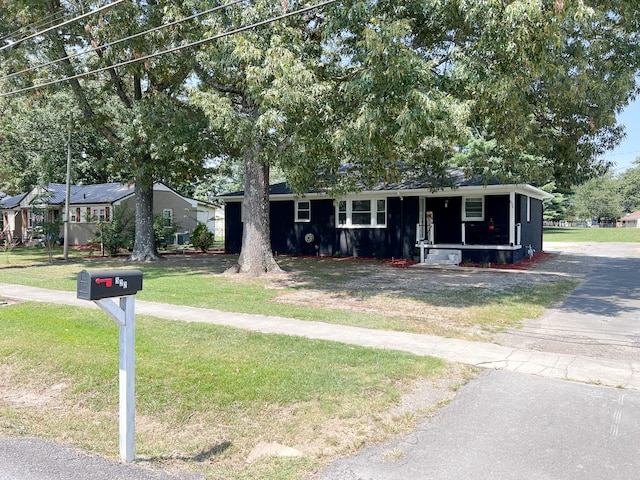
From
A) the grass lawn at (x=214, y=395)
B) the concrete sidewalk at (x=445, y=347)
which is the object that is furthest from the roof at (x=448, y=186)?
the grass lawn at (x=214, y=395)

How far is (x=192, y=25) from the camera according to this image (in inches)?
472

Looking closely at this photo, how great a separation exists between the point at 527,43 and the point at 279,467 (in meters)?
7.35

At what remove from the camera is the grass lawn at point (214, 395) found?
144 inches

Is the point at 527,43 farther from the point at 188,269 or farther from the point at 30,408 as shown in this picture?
the point at 188,269

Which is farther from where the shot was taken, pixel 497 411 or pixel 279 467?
pixel 497 411

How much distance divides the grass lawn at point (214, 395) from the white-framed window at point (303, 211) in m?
14.5

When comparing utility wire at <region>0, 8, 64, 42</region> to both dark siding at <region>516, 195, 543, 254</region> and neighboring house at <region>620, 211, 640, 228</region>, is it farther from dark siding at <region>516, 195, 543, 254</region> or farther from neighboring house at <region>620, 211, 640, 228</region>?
neighboring house at <region>620, 211, 640, 228</region>

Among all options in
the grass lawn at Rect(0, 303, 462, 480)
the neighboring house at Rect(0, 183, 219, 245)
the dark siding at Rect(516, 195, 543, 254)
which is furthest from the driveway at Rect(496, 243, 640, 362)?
the neighboring house at Rect(0, 183, 219, 245)

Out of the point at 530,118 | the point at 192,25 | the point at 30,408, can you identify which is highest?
the point at 192,25

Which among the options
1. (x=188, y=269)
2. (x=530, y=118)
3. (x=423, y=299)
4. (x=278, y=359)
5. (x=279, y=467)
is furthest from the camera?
(x=188, y=269)

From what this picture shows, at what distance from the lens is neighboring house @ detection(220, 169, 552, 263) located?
56.3ft

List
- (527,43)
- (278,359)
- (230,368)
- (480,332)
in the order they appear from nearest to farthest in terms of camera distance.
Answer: (230,368)
(278,359)
(480,332)
(527,43)

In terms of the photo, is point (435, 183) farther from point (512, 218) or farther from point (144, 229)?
point (144, 229)

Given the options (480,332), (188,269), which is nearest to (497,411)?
(480,332)
